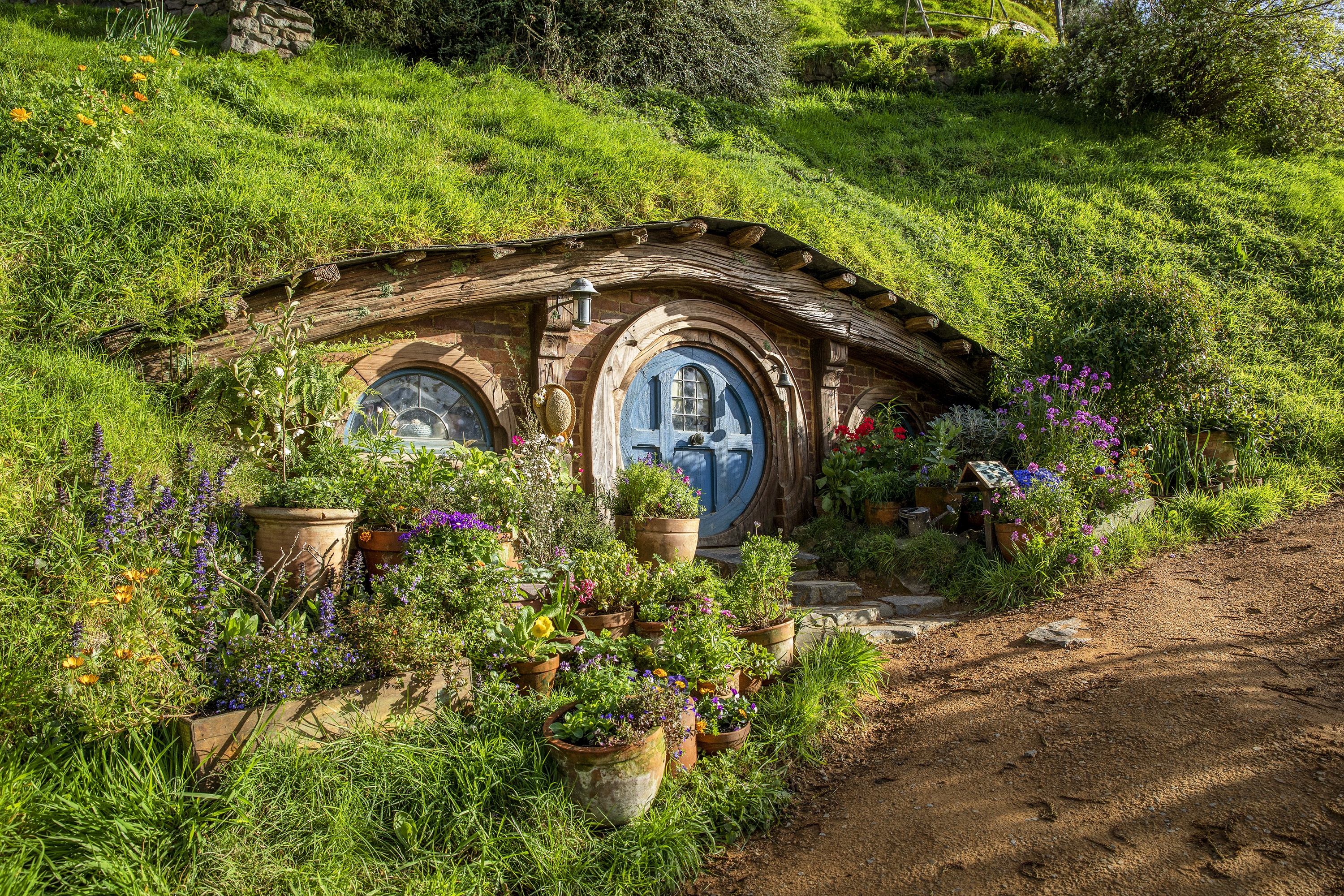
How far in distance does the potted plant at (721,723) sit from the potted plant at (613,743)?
12.2 inches

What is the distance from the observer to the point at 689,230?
6031 millimetres

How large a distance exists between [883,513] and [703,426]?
5.66 feet

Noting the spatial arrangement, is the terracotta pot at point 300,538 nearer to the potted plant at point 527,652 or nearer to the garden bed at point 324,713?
the garden bed at point 324,713

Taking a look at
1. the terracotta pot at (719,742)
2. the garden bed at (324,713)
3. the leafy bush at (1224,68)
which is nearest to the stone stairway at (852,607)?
the terracotta pot at (719,742)

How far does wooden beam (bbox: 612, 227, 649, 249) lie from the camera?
18.9 feet

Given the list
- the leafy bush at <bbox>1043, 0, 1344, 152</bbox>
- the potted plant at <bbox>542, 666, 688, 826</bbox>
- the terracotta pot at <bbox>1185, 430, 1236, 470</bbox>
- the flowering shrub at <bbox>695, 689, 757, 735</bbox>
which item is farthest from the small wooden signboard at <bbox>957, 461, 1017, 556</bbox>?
the leafy bush at <bbox>1043, 0, 1344, 152</bbox>

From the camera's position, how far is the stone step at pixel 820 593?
536 centimetres

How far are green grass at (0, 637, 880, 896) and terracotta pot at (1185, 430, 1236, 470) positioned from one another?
18.7 feet

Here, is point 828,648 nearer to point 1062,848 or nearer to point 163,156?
point 1062,848

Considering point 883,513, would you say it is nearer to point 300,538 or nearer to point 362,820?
point 300,538

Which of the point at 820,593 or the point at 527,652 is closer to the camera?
the point at 527,652

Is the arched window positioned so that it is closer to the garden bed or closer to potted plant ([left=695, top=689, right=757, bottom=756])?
the garden bed

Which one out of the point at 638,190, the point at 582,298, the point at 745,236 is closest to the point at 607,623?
the point at 582,298

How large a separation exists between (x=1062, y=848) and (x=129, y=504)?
396 cm
